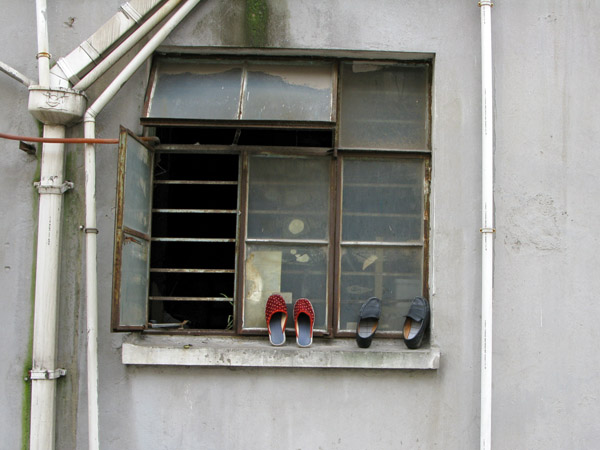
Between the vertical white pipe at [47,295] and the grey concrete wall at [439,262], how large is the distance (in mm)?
118

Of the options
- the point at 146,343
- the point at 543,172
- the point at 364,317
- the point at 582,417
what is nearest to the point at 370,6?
the point at 543,172

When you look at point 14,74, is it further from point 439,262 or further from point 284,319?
point 439,262

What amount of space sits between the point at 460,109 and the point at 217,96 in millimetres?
1973

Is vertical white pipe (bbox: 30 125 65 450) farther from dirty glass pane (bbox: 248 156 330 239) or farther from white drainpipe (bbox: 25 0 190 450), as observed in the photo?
dirty glass pane (bbox: 248 156 330 239)

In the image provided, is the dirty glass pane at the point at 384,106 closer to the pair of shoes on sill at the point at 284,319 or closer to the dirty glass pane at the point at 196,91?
the dirty glass pane at the point at 196,91

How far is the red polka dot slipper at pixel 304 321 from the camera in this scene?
5.31 metres

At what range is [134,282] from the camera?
512 cm

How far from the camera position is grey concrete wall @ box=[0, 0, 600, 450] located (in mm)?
5168

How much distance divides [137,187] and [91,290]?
0.85 metres

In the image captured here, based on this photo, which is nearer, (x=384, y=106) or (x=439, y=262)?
(x=439, y=262)

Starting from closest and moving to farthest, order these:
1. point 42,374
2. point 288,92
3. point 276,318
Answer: point 42,374 < point 276,318 < point 288,92

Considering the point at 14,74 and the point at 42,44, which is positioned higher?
the point at 42,44

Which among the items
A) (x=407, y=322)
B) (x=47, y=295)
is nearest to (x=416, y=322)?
(x=407, y=322)

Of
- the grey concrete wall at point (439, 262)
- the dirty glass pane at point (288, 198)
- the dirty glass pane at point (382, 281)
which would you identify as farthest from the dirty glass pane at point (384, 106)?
the dirty glass pane at point (382, 281)
